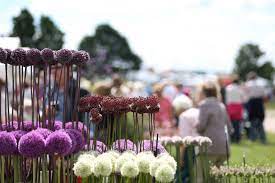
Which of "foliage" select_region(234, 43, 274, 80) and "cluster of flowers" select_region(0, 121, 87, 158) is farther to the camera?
"foliage" select_region(234, 43, 274, 80)

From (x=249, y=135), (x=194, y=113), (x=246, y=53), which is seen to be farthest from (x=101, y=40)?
(x=194, y=113)

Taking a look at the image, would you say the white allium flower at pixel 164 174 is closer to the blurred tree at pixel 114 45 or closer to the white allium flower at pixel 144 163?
the white allium flower at pixel 144 163

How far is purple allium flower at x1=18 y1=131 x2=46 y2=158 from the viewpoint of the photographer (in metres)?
3.54

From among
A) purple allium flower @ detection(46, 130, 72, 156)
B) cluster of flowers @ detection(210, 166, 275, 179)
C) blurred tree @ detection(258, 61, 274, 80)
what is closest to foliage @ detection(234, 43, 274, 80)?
blurred tree @ detection(258, 61, 274, 80)

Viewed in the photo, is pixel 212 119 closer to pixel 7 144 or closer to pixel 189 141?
pixel 189 141

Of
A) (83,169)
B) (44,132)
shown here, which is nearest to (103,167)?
(83,169)

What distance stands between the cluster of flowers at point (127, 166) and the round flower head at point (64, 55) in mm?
643

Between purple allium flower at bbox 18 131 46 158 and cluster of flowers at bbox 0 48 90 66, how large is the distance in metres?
0.55

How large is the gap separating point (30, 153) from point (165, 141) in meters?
2.25

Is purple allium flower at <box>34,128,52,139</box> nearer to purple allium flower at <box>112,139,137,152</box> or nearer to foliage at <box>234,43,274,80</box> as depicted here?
purple allium flower at <box>112,139,137,152</box>

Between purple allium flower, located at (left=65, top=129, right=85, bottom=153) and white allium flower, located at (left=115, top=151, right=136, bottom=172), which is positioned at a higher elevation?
purple allium flower, located at (left=65, top=129, right=85, bottom=153)

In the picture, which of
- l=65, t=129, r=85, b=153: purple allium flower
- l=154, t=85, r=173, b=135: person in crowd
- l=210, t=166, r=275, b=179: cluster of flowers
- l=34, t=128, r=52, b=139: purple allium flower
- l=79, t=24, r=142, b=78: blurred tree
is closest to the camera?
l=34, t=128, r=52, b=139: purple allium flower

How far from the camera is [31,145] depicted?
11.6 ft

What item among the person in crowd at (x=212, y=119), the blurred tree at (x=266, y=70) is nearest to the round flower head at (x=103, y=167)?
the person in crowd at (x=212, y=119)
